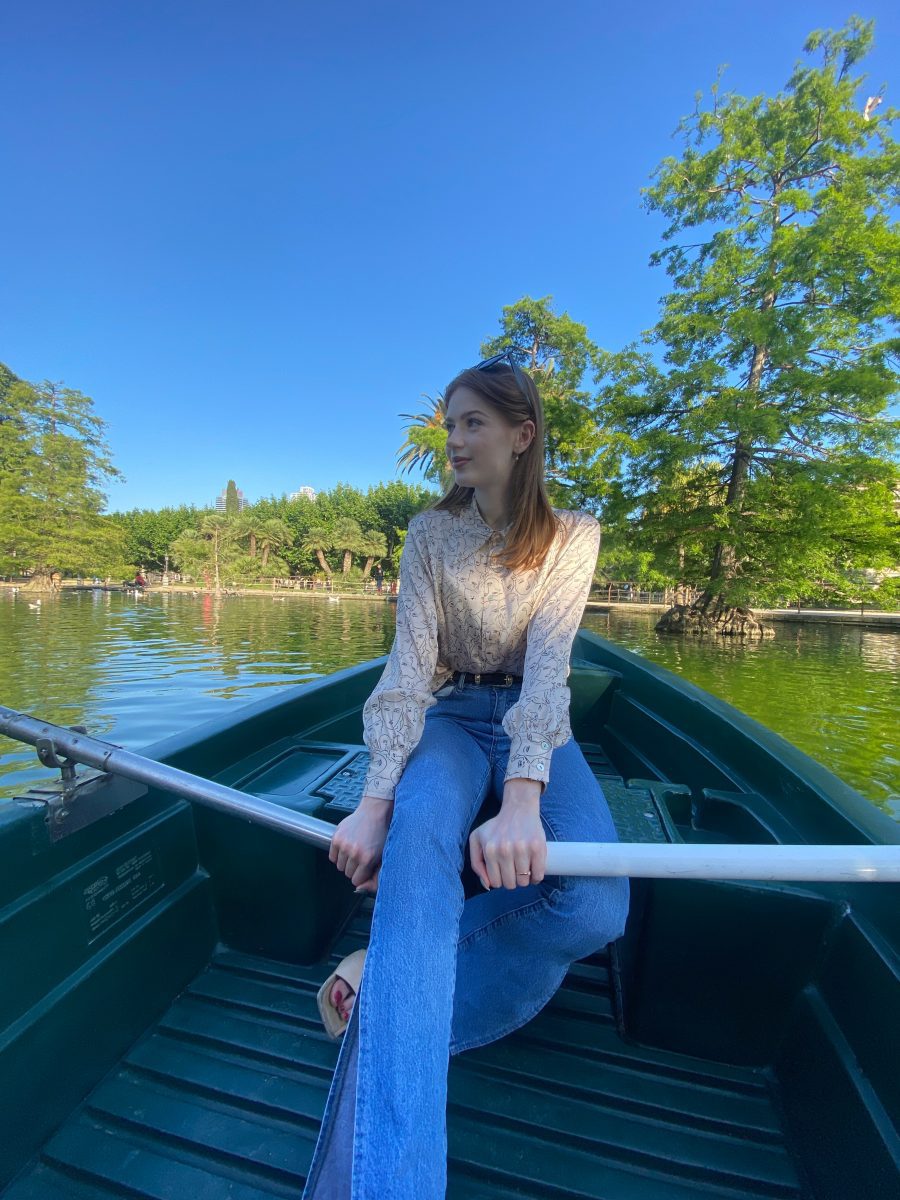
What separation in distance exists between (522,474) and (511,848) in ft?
3.05

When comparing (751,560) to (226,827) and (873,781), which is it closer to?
(873,781)

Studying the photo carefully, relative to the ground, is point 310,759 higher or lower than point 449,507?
lower

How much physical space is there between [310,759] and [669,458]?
15.9m

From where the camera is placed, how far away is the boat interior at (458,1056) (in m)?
0.98

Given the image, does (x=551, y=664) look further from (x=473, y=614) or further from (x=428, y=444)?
(x=428, y=444)

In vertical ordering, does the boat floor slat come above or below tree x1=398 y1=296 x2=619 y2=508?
below

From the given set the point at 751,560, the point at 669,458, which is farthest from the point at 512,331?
the point at 751,560

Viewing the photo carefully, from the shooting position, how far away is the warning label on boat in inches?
45.7

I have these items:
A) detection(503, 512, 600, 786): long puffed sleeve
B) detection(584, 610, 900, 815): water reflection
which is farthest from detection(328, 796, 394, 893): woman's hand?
detection(584, 610, 900, 815): water reflection

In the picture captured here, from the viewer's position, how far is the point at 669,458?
1563cm

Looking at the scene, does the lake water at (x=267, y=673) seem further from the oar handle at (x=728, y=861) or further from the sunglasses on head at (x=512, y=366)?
the oar handle at (x=728, y=861)

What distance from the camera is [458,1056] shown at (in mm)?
1249

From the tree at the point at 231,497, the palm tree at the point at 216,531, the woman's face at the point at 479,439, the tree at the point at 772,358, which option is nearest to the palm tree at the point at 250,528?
the palm tree at the point at 216,531

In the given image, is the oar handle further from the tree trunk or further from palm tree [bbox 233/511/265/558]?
palm tree [bbox 233/511/265/558]
